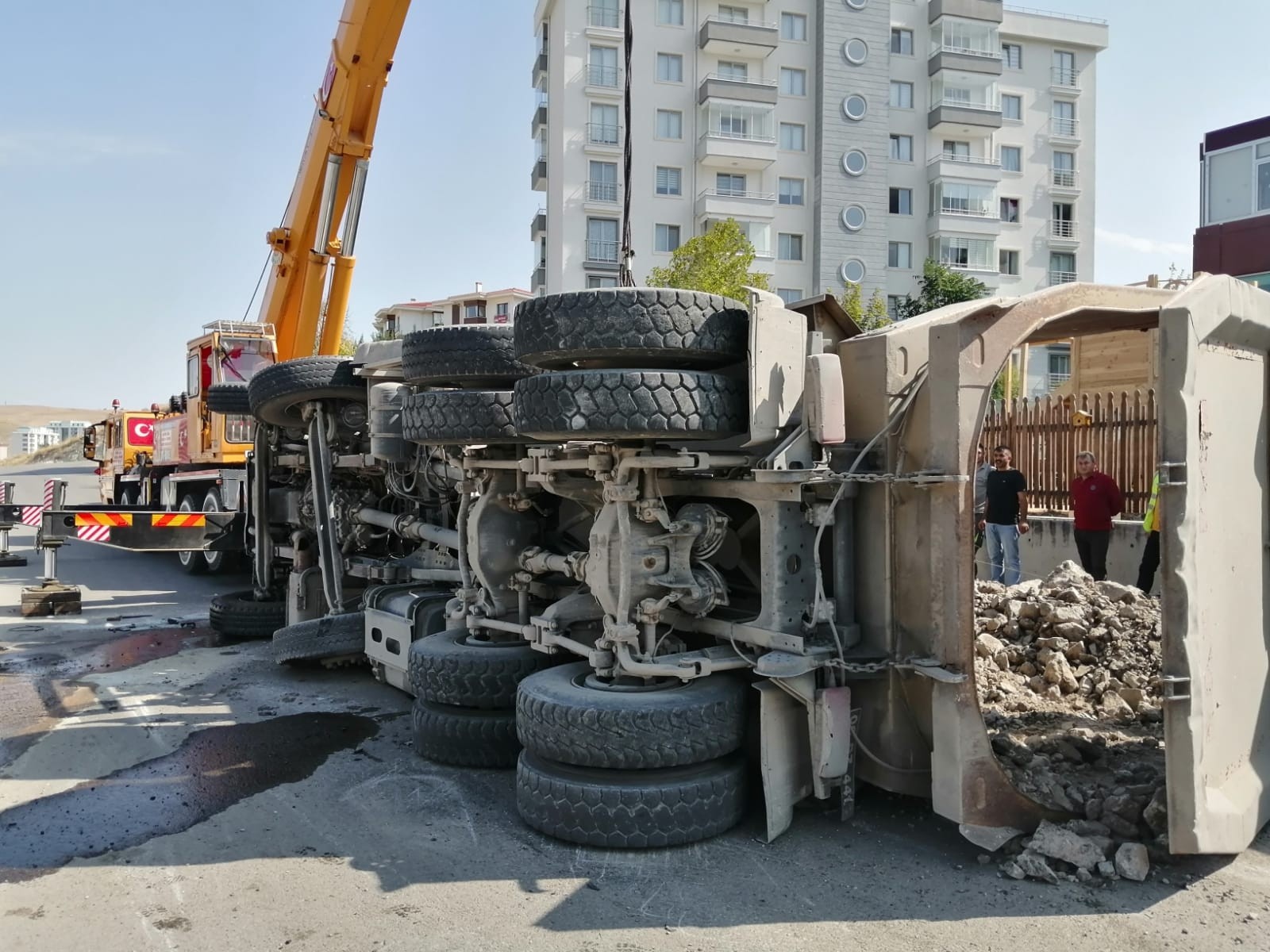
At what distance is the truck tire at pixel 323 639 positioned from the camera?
7043 millimetres

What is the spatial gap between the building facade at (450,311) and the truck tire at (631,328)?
58896mm

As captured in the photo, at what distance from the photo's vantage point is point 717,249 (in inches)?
1092

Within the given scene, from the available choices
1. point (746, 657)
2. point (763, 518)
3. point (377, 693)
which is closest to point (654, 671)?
point (746, 657)

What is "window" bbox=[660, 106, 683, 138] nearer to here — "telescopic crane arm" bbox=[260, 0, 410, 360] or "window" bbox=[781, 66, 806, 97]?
"window" bbox=[781, 66, 806, 97]

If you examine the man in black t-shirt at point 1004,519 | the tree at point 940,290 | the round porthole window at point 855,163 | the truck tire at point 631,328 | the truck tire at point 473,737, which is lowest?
the truck tire at point 473,737

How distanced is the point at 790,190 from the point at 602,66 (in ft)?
31.7

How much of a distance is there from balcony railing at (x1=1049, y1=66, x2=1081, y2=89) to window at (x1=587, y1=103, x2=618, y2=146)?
23709 millimetres

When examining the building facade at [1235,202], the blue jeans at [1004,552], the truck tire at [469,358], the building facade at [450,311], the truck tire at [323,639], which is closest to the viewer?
the truck tire at [469,358]

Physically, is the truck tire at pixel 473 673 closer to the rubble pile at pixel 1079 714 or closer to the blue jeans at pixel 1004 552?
the rubble pile at pixel 1079 714

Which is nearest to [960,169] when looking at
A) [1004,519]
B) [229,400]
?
[1004,519]

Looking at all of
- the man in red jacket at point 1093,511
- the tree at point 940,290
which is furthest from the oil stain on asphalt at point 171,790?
the tree at point 940,290

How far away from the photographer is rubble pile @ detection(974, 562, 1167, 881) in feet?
12.4

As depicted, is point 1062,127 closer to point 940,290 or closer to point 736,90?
point 940,290

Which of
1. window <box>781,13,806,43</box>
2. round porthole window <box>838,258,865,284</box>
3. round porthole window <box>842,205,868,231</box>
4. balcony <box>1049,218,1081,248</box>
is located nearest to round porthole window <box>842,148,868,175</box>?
round porthole window <box>842,205,868,231</box>
